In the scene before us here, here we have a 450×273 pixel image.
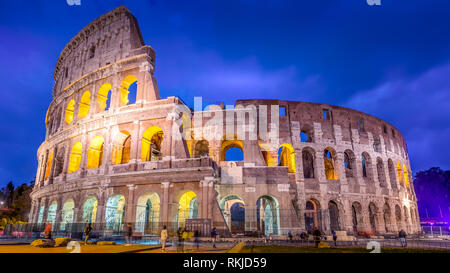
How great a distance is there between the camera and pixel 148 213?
25.6m

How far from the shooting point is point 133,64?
2470 centimetres

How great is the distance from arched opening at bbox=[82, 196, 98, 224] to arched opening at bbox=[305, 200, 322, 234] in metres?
18.3

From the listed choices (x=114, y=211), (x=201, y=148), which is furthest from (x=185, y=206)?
(x=201, y=148)

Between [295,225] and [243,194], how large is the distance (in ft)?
14.2

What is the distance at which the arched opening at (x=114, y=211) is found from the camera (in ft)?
70.0

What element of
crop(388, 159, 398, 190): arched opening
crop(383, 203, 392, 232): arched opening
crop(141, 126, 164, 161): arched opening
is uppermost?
crop(141, 126, 164, 161): arched opening

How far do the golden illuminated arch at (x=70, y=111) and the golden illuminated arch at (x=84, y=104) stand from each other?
2005mm

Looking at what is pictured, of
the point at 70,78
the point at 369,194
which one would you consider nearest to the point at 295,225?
the point at 369,194

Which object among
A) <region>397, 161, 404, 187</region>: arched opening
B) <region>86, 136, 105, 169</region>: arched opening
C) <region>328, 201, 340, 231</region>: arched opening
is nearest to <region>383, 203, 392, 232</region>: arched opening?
<region>397, 161, 404, 187</region>: arched opening

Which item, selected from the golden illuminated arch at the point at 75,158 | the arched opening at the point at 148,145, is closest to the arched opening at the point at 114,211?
the arched opening at the point at 148,145

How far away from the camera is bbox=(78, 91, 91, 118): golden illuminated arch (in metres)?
27.2

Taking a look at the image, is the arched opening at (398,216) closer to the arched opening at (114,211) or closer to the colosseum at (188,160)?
the colosseum at (188,160)

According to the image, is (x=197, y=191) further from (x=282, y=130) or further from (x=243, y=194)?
(x=282, y=130)

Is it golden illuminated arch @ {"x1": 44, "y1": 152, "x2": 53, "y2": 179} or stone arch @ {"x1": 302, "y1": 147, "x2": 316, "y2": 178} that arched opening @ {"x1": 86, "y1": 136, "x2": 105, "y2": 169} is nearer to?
golden illuminated arch @ {"x1": 44, "y1": 152, "x2": 53, "y2": 179}
